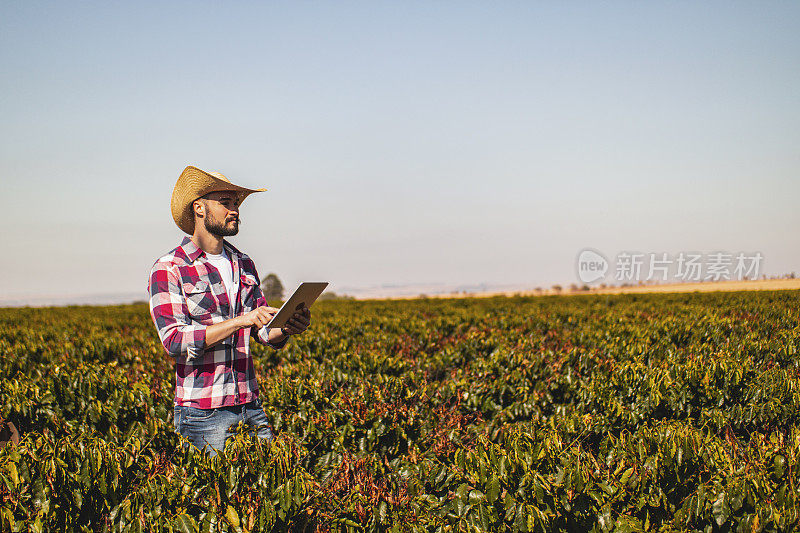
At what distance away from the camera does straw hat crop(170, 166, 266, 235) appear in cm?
383

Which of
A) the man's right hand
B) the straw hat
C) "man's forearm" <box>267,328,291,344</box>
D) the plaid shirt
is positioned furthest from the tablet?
the straw hat

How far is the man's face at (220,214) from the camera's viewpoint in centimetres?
390

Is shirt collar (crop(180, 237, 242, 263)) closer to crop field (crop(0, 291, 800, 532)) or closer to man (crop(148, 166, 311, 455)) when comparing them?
man (crop(148, 166, 311, 455))

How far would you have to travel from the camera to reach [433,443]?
600 centimetres

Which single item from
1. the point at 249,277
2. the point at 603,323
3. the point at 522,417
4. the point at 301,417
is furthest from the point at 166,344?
the point at 603,323

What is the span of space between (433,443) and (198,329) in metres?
3.32

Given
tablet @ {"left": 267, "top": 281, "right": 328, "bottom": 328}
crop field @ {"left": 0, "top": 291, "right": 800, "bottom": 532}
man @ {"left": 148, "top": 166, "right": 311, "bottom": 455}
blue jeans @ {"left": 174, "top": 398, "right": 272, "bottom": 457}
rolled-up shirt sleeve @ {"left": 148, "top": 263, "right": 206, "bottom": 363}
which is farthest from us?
blue jeans @ {"left": 174, "top": 398, "right": 272, "bottom": 457}

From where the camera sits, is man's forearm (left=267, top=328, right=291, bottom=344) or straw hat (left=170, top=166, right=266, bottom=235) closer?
straw hat (left=170, top=166, right=266, bottom=235)

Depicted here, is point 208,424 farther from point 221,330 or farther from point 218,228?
point 218,228

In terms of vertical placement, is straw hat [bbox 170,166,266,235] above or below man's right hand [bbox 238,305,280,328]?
above

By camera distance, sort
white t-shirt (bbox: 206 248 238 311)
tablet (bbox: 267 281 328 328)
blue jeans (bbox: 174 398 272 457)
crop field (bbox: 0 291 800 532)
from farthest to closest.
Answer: white t-shirt (bbox: 206 248 238 311) < blue jeans (bbox: 174 398 272 457) < tablet (bbox: 267 281 328 328) < crop field (bbox: 0 291 800 532)

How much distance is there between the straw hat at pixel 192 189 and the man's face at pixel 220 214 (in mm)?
52

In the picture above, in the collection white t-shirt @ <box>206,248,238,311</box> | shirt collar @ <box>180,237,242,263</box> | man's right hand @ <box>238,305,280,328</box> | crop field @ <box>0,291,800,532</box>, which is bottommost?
crop field @ <box>0,291,800,532</box>

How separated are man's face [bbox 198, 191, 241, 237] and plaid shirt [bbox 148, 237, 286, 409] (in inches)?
8.2
